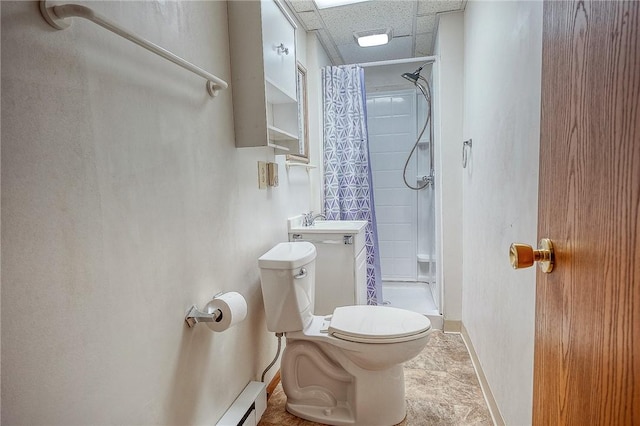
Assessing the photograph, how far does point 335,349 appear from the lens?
1613mm

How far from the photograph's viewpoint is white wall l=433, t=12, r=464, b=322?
2357 millimetres

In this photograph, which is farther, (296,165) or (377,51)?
(377,51)

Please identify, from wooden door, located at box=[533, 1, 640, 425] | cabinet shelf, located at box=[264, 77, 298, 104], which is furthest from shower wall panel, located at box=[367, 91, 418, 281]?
wooden door, located at box=[533, 1, 640, 425]

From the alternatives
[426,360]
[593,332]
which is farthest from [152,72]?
[426,360]

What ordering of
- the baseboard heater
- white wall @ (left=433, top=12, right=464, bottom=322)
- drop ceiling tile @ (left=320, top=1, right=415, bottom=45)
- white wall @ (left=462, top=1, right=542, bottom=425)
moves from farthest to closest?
white wall @ (left=433, top=12, right=464, bottom=322), drop ceiling tile @ (left=320, top=1, right=415, bottom=45), the baseboard heater, white wall @ (left=462, top=1, right=542, bottom=425)

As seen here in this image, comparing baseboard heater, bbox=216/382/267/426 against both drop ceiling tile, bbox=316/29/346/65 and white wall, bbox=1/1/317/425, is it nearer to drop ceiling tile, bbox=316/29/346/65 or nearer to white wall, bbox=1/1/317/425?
white wall, bbox=1/1/317/425

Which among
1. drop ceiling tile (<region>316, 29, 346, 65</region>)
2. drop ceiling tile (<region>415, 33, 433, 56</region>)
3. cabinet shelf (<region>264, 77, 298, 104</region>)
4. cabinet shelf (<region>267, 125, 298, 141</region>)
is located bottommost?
cabinet shelf (<region>267, 125, 298, 141</region>)

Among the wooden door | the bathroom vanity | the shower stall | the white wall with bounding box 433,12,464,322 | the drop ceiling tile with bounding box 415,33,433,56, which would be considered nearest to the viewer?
the wooden door

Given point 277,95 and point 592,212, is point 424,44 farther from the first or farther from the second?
point 592,212

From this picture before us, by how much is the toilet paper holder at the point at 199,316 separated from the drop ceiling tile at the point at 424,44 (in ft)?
8.52

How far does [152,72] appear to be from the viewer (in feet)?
3.38

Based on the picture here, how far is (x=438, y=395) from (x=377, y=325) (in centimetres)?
62

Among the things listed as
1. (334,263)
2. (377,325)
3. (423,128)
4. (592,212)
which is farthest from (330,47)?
(592,212)

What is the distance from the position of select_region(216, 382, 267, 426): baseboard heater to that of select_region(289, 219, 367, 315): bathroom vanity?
682 mm
